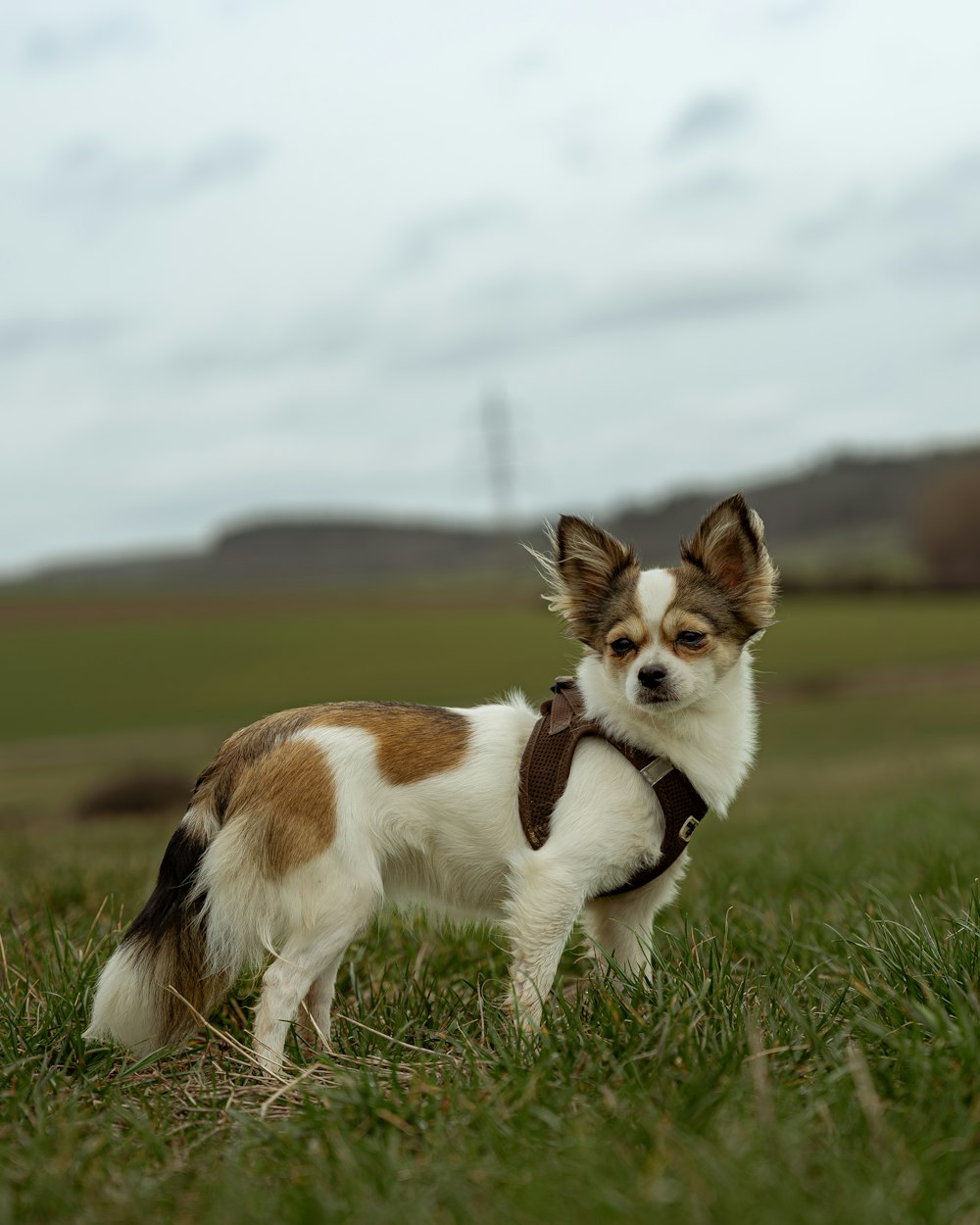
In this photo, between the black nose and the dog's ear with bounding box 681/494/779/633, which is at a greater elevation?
the dog's ear with bounding box 681/494/779/633

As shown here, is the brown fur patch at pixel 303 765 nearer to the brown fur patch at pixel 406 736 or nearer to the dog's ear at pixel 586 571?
the brown fur patch at pixel 406 736

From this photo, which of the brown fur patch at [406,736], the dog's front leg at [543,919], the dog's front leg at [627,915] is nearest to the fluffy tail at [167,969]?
the brown fur patch at [406,736]

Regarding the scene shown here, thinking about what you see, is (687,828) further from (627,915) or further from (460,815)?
(460,815)

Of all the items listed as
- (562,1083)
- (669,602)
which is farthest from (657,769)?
(562,1083)

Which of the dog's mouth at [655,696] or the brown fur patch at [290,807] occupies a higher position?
the dog's mouth at [655,696]

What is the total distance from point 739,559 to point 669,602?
39cm

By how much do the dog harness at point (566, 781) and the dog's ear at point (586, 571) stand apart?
0.45 m

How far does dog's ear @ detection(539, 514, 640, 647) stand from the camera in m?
4.86

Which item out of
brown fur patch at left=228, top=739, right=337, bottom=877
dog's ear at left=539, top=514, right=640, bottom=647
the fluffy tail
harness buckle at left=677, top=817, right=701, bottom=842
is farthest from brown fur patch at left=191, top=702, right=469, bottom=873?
harness buckle at left=677, top=817, right=701, bottom=842

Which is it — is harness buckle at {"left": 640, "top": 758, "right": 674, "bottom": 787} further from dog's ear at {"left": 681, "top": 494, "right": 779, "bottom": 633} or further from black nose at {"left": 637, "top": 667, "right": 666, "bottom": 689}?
dog's ear at {"left": 681, "top": 494, "right": 779, "bottom": 633}

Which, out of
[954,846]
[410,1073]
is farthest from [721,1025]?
[954,846]

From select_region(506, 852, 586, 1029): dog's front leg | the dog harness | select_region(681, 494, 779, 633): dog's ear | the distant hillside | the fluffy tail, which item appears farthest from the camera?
the distant hillside

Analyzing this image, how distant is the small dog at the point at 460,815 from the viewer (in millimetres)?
4289

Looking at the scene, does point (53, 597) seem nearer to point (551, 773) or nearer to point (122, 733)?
point (122, 733)
